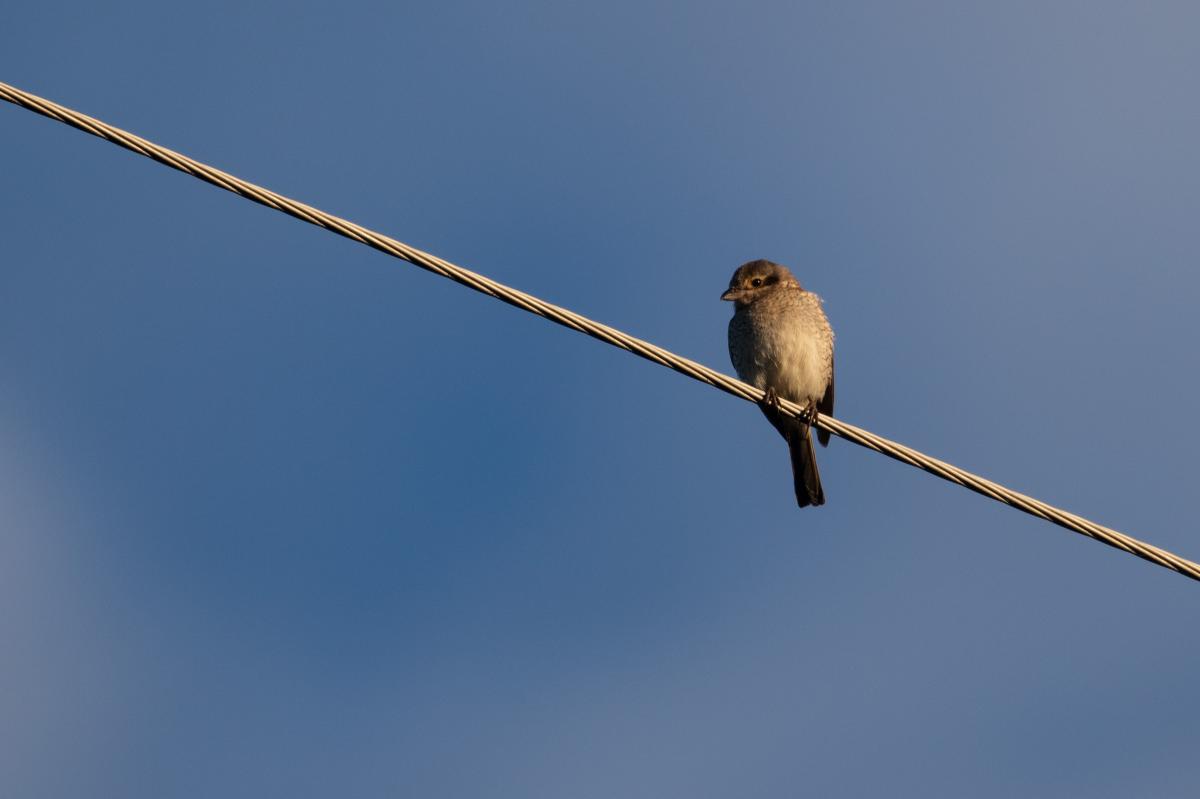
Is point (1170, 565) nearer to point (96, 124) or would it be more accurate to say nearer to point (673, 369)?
point (673, 369)

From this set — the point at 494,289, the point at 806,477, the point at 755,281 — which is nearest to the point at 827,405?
the point at 806,477

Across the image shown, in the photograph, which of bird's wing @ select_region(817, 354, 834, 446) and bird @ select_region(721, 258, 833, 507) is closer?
bird @ select_region(721, 258, 833, 507)

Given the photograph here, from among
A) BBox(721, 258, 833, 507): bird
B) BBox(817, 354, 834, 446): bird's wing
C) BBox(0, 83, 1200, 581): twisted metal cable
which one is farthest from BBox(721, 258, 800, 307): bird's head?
BBox(0, 83, 1200, 581): twisted metal cable

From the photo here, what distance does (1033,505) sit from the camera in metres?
5.92

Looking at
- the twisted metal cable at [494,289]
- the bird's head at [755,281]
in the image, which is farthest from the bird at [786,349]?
the twisted metal cable at [494,289]

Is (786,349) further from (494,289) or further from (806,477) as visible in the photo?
(494,289)

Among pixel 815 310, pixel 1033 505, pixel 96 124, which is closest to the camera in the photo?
pixel 96 124

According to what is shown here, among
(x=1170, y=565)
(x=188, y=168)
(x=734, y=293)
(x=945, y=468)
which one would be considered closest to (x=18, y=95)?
(x=188, y=168)

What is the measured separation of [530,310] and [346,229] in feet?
2.86

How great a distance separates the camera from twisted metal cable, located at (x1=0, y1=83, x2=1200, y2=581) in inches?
219

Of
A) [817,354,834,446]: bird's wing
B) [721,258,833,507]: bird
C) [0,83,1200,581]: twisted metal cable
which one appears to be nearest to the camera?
[0,83,1200,581]: twisted metal cable

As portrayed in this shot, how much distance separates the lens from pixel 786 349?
10.8m

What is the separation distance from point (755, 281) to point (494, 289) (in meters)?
5.95

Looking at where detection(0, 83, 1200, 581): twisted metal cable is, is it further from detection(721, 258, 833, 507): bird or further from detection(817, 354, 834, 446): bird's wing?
detection(817, 354, 834, 446): bird's wing
